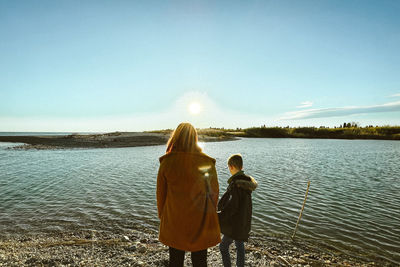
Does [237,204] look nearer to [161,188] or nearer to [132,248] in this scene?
[161,188]

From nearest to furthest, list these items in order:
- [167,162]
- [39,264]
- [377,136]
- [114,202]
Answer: [167,162]
[39,264]
[114,202]
[377,136]

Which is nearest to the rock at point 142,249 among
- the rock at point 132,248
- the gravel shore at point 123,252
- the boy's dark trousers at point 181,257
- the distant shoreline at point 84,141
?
the gravel shore at point 123,252

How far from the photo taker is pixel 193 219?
3.20 metres

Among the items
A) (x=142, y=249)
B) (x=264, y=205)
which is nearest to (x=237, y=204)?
(x=142, y=249)

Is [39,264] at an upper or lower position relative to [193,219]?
lower

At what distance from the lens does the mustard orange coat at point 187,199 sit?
310cm

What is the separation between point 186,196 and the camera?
10.3 feet

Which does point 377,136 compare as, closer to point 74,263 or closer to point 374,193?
point 374,193

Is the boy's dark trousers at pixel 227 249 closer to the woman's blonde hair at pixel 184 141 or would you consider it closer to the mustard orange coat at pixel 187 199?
the mustard orange coat at pixel 187 199

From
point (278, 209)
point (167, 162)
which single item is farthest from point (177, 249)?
point (278, 209)

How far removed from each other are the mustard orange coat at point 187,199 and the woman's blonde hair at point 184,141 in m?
0.07

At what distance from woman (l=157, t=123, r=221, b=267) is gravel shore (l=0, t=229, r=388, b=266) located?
2.86 m

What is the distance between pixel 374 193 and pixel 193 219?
536 inches

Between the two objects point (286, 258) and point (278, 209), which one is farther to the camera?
point (278, 209)
